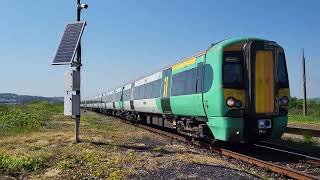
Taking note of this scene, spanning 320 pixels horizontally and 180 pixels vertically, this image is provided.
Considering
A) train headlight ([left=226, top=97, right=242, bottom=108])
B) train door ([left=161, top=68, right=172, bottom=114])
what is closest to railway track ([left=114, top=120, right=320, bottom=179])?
train headlight ([left=226, top=97, right=242, bottom=108])

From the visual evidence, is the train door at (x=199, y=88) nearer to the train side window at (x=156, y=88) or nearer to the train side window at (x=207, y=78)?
the train side window at (x=207, y=78)

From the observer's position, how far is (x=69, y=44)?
700 inches

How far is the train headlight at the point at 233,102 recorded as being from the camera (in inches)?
539

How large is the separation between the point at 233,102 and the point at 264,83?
3.42ft

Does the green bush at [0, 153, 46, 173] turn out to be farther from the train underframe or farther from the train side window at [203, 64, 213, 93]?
the train side window at [203, 64, 213, 93]

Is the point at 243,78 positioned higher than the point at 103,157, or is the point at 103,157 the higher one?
the point at 243,78

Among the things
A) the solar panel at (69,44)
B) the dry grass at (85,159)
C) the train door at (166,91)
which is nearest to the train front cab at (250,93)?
the dry grass at (85,159)

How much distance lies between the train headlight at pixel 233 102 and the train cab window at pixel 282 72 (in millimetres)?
1374

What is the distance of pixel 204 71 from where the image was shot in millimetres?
15227

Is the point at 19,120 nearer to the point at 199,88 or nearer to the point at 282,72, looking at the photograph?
the point at 199,88

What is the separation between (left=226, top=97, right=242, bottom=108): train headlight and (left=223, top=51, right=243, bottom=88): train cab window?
39 cm

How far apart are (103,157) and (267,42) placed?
219 inches

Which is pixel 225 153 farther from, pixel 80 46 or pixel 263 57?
pixel 80 46

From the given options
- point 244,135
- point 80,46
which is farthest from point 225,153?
point 80,46
